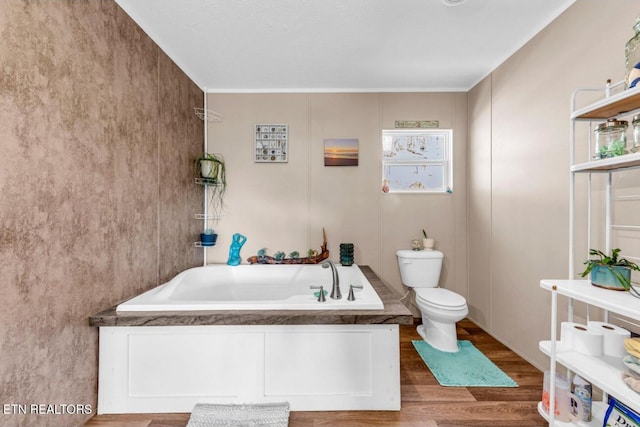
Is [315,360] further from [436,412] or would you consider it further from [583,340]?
[583,340]

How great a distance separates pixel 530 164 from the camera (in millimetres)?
1995

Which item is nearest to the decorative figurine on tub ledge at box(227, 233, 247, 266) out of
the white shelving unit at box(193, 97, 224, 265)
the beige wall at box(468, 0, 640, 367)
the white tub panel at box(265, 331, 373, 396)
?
the white shelving unit at box(193, 97, 224, 265)

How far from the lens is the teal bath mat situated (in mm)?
1792

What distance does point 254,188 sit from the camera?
2.86 meters

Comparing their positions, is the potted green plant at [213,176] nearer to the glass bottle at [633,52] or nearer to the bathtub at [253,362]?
the bathtub at [253,362]

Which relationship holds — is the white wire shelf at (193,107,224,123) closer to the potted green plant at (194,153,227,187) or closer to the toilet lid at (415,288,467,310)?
the potted green plant at (194,153,227,187)

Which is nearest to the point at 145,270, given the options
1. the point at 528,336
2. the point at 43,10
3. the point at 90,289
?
the point at 90,289

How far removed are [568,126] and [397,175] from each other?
1.41 metres

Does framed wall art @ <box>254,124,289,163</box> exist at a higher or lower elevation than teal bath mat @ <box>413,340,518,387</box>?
higher

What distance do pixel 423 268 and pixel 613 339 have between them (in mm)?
1400

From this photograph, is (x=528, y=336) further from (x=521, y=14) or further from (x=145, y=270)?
(x=145, y=270)

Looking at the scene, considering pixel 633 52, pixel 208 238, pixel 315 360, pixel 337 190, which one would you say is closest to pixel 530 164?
pixel 633 52

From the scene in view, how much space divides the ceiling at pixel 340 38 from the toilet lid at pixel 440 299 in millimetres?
1942

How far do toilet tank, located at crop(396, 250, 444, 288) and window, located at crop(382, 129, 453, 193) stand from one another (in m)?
0.70
